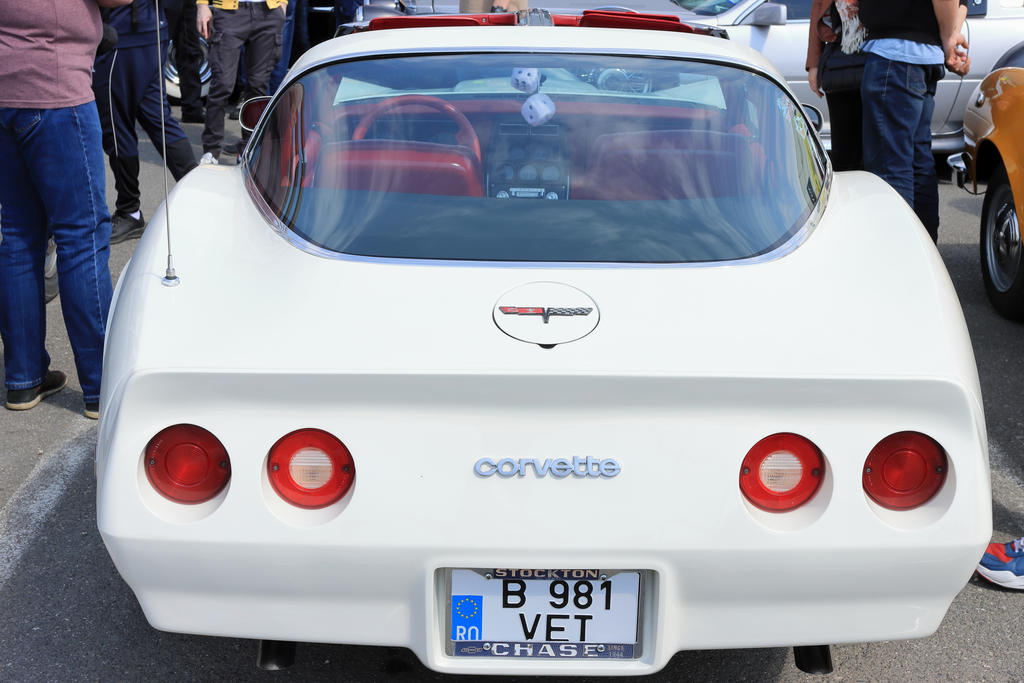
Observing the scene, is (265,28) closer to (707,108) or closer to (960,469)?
(707,108)

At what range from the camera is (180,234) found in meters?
2.58

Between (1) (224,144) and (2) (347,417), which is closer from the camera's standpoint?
(2) (347,417)

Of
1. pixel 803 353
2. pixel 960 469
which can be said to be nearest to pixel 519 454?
pixel 803 353

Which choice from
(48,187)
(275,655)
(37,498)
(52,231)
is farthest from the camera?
(52,231)

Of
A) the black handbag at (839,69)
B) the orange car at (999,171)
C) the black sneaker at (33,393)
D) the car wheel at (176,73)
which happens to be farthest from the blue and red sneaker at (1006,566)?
the car wheel at (176,73)

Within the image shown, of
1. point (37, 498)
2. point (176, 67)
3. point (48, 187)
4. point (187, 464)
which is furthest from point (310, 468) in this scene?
point (176, 67)

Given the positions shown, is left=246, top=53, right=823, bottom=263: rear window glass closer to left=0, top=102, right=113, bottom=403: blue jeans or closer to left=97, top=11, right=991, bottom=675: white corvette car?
left=97, top=11, right=991, bottom=675: white corvette car

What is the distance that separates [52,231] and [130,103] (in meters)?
2.40

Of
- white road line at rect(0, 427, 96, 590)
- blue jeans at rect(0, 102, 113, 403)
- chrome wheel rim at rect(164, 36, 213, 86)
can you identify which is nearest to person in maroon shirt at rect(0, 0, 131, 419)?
blue jeans at rect(0, 102, 113, 403)

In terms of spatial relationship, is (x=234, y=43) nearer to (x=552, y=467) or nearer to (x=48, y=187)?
(x=48, y=187)

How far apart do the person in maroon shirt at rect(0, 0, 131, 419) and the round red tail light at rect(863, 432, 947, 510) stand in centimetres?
296

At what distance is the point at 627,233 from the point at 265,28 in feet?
19.9

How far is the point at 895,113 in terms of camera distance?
511 centimetres

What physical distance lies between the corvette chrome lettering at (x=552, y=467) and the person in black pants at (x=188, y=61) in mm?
7703
